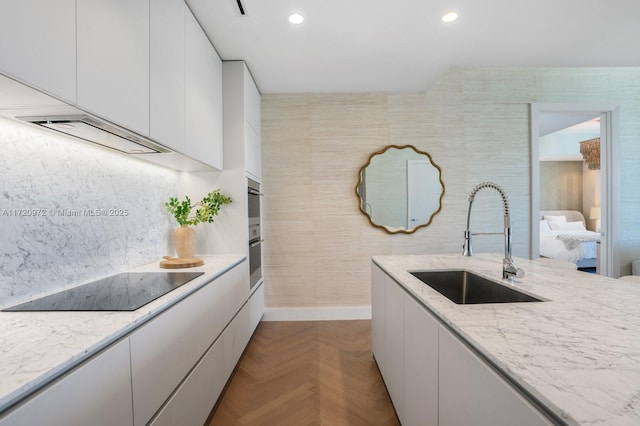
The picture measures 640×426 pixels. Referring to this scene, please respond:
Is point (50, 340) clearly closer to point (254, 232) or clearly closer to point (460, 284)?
point (460, 284)

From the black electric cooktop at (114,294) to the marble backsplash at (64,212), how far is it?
0.10 meters

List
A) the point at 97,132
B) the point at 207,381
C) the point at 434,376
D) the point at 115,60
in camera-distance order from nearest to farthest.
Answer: the point at 434,376 → the point at 115,60 → the point at 97,132 → the point at 207,381

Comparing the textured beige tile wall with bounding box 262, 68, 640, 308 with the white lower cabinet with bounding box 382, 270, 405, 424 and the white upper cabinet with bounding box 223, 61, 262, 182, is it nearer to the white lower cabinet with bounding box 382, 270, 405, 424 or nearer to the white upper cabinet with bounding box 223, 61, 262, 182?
the white upper cabinet with bounding box 223, 61, 262, 182

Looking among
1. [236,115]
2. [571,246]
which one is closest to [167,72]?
[236,115]

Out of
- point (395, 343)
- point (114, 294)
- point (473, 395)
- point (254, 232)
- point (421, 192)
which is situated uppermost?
point (421, 192)

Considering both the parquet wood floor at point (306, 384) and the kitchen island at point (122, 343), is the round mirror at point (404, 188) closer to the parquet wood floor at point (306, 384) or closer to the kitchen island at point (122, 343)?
the parquet wood floor at point (306, 384)

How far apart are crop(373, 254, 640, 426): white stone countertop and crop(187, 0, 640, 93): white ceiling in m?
1.88

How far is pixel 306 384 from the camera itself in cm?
204

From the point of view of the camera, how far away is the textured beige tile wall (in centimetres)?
329

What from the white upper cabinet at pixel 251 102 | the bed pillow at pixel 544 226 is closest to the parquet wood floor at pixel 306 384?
the white upper cabinet at pixel 251 102

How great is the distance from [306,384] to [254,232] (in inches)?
55.7

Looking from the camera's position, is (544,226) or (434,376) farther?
(544,226)

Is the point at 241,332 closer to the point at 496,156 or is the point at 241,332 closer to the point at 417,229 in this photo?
the point at 417,229

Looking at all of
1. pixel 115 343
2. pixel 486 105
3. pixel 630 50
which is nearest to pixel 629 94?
pixel 630 50
